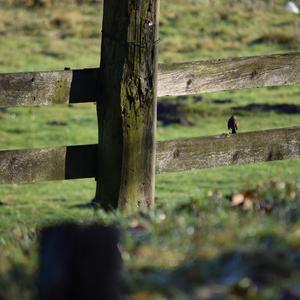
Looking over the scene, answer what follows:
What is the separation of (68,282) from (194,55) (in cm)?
1875

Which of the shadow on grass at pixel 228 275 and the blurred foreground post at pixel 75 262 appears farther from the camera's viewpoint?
the shadow on grass at pixel 228 275

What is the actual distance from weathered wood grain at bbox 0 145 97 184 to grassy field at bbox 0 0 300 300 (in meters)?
0.33

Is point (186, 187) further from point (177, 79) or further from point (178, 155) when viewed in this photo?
point (177, 79)

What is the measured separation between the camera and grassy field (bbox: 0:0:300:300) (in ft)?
13.5

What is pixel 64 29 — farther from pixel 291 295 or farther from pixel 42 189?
pixel 291 295

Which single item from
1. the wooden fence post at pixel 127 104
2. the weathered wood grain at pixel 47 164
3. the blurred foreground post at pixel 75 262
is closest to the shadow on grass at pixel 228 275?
the blurred foreground post at pixel 75 262

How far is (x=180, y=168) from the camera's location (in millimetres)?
7402

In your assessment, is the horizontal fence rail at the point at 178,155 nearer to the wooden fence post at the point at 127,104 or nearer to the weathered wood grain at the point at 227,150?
the weathered wood grain at the point at 227,150

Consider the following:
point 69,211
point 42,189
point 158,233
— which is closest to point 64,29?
point 42,189

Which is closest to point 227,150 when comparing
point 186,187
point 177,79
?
point 177,79

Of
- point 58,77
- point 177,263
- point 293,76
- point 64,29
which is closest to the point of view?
point 177,263

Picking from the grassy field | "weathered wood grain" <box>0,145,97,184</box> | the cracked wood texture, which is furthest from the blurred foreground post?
the cracked wood texture

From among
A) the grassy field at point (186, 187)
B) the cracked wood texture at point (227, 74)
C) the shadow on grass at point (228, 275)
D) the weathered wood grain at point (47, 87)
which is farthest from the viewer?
the cracked wood texture at point (227, 74)

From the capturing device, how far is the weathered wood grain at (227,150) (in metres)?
7.37
